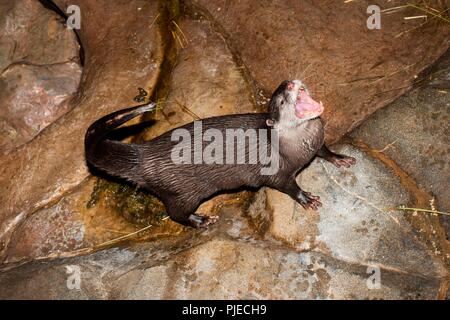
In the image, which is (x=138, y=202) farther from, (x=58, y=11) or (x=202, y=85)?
(x=58, y=11)

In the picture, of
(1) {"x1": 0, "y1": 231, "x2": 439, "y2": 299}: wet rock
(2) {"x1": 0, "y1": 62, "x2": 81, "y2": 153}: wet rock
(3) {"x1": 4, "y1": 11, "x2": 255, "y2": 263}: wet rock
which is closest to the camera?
(1) {"x1": 0, "y1": 231, "x2": 439, "y2": 299}: wet rock

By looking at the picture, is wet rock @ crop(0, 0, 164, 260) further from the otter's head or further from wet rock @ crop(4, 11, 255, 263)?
the otter's head

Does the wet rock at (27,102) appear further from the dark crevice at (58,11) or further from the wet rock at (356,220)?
the wet rock at (356,220)

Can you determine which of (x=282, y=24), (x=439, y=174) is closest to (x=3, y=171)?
(x=282, y=24)

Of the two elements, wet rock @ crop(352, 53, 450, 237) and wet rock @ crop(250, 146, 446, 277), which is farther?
wet rock @ crop(352, 53, 450, 237)

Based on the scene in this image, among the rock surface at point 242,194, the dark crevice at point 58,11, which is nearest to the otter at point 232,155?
the rock surface at point 242,194

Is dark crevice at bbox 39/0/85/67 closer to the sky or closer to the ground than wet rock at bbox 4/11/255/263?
closer to the sky

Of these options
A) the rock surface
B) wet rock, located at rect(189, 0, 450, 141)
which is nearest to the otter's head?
the rock surface

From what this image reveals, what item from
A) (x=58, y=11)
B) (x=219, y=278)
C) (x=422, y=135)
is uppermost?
(x=58, y=11)

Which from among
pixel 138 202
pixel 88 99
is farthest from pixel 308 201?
pixel 88 99
